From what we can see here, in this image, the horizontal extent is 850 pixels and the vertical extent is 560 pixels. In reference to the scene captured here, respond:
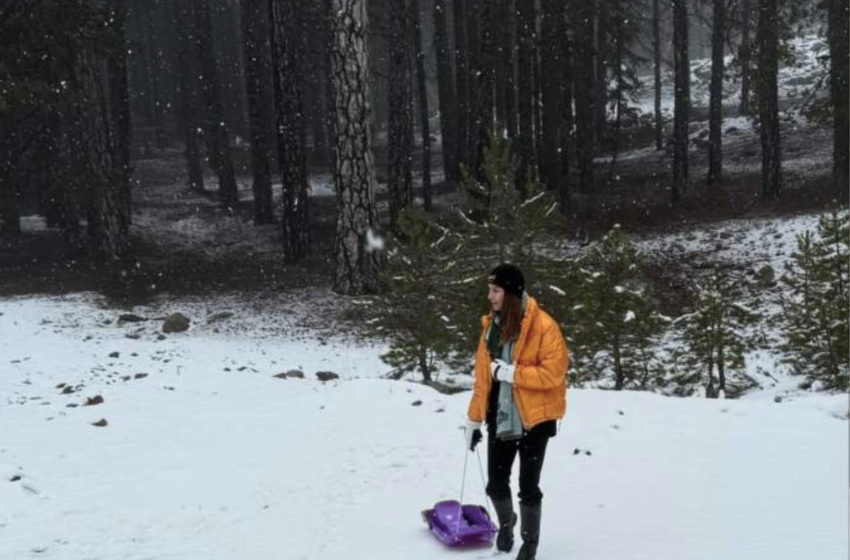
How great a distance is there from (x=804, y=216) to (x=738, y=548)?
1766 centimetres

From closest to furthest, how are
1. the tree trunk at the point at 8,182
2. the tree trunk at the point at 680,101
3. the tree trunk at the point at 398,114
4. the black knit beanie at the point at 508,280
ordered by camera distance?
the black knit beanie at the point at 508,280 < the tree trunk at the point at 8,182 < the tree trunk at the point at 398,114 < the tree trunk at the point at 680,101

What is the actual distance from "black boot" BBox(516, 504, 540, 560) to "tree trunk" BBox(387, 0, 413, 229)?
16109 millimetres

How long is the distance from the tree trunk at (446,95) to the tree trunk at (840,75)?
1359 cm

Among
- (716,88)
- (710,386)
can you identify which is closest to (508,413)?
(710,386)

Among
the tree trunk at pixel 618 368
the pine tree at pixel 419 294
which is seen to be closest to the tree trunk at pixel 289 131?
the pine tree at pixel 419 294

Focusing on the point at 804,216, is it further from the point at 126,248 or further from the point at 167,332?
the point at 126,248

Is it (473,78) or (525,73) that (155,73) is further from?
(473,78)

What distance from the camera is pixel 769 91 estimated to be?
22469 millimetres

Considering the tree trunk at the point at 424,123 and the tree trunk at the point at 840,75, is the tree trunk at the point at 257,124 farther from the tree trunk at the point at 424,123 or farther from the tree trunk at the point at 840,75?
the tree trunk at the point at 840,75

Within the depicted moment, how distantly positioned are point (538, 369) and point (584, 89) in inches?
927

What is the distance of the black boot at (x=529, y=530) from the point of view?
5.46 m

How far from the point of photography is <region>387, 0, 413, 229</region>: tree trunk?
21312 mm

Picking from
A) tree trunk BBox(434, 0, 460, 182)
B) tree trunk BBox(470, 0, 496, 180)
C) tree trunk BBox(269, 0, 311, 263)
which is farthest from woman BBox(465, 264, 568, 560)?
tree trunk BBox(434, 0, 460, 182)

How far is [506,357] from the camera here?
5.44 metres
